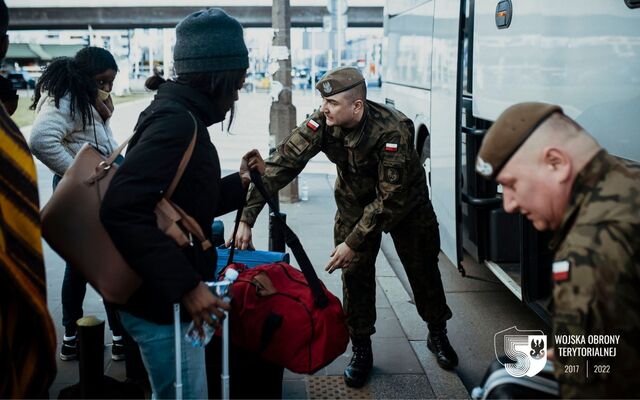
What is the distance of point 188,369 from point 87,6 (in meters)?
34.3

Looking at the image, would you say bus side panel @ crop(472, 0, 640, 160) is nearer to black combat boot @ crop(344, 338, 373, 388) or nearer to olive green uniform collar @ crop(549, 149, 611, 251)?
olive green uniform collar @ crop(549, 149, 611, 251)

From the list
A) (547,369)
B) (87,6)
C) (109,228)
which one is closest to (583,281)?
(547,369)

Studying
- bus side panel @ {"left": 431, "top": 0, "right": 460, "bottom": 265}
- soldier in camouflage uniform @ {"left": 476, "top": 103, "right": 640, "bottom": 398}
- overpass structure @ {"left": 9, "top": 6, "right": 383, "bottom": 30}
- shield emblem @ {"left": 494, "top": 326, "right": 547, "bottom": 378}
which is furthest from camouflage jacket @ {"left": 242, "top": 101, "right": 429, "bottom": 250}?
overpass structure @ {"left": 9, "top": 6, "right": 383, "bottom": 30}

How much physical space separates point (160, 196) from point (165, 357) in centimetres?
63

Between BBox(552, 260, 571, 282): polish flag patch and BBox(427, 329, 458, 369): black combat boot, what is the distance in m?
2.89

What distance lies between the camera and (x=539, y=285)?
4.21 meters

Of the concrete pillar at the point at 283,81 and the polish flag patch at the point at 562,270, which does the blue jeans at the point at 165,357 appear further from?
the concrete pillar at the point at 283,81

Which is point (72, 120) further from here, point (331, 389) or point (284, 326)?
point (331, 389)

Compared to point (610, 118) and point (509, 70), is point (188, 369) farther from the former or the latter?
point (509, 70)

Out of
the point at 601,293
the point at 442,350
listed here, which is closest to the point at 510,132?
the point at 601,293

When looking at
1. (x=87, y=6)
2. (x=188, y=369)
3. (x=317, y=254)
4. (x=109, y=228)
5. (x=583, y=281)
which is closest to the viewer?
(x=583, y=281)

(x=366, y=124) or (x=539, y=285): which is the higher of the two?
(x=366, y=124)

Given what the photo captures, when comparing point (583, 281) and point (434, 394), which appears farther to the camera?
point (434, 394)

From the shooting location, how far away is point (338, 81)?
3.93 m
